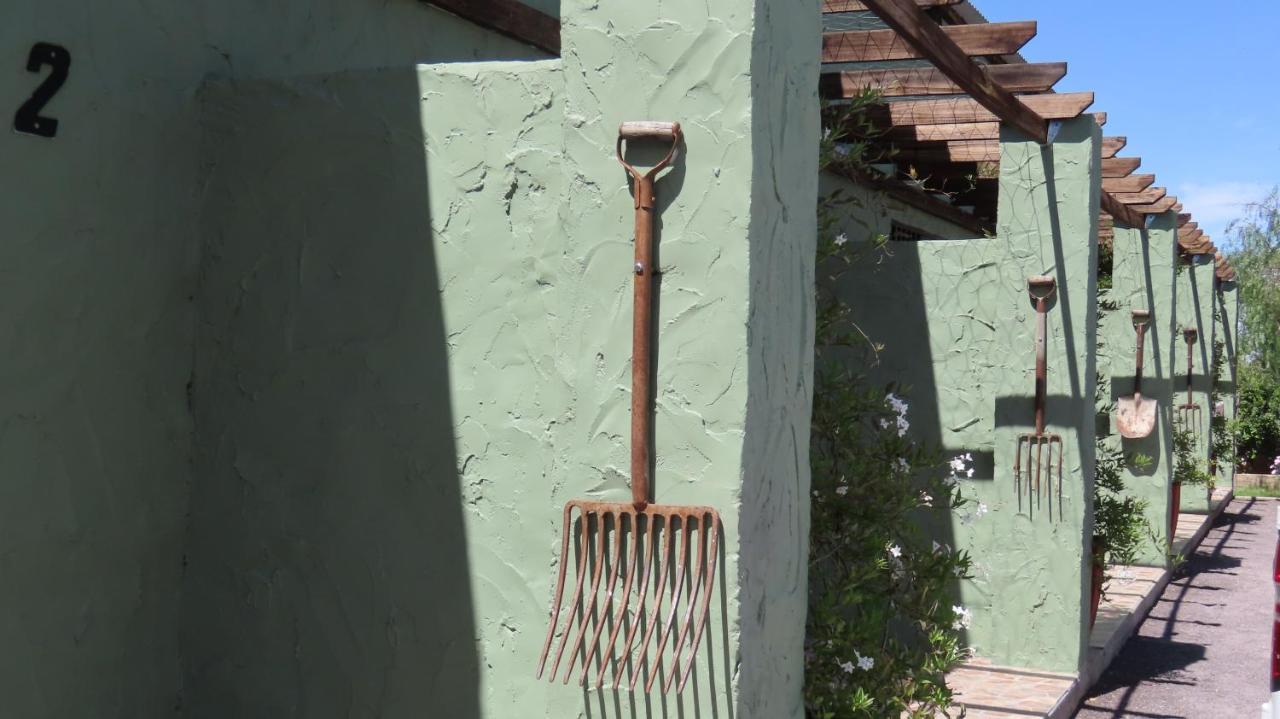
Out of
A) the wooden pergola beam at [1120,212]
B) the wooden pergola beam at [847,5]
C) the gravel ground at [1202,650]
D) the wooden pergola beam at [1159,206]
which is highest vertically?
the wooden pergola beam at [847,5]

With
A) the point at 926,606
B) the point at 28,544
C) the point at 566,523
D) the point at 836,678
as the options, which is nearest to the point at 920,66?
the point at 926,606

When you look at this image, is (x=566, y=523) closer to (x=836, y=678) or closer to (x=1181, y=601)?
(x=836, y=678)

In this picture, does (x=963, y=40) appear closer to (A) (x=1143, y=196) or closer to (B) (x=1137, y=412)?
(A) (x=1143, y=196)

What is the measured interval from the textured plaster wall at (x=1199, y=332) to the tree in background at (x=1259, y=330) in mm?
1589

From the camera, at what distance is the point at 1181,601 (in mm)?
9805

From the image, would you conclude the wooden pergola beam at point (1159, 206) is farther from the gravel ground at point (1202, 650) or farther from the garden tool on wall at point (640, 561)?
the garden tool on wall at point (640, 561)

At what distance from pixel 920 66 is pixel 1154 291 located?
530 centimetres

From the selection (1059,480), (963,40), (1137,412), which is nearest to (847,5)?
(963,40)

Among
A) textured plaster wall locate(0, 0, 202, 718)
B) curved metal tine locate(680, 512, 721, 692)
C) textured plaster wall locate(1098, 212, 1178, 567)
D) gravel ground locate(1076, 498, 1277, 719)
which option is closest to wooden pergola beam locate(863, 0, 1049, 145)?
curved metal tine locate(680, 512, 721, 692)

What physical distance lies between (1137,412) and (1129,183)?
2.20 meters

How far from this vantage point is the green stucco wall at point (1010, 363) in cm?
671

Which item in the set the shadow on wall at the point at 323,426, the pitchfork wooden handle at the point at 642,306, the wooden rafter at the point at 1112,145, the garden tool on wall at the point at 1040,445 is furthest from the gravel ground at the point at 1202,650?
the pitchfork wooden handle at the point at 642,306

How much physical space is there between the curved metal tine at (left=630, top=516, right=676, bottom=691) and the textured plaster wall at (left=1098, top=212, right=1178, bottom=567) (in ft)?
28.3

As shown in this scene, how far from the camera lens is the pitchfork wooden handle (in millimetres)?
3230
